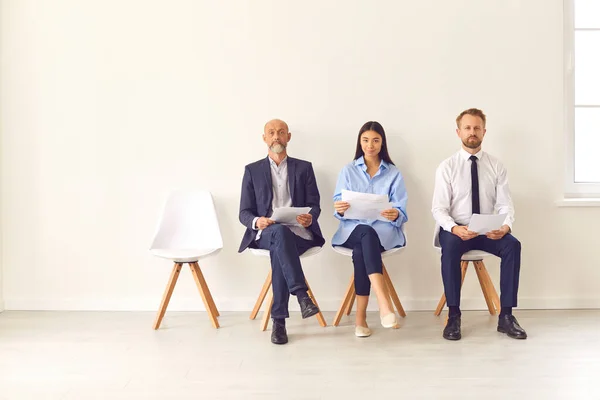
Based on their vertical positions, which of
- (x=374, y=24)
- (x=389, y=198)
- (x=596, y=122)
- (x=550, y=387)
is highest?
(x=374, y=24)

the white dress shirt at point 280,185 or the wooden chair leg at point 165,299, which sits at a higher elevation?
the white dress shirt at point 280,185

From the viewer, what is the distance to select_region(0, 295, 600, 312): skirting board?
4043 mm

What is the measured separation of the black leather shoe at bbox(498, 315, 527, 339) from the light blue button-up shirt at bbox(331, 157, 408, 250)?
71cm

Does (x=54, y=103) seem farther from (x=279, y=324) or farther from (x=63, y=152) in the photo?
(x=279, y=324)

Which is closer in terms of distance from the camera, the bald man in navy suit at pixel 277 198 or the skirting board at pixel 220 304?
the bald man in navy suit at pixel 277 198

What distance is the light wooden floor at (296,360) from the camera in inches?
100

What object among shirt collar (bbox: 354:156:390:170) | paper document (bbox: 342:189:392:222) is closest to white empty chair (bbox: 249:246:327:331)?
paper document (bbox: 342:189:392:222)

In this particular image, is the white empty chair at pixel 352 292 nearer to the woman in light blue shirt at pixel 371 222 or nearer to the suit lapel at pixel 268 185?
the woman in light blue shirt at pixel 371 222

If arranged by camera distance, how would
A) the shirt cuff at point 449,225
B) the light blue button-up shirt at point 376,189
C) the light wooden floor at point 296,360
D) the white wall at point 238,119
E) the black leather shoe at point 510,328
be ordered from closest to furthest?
the light wooden floor at point 296,360
the black leather shoe at point 510,328
the shirt cuff at point 449,225
the light blue button-up shirt at point 376,189
the white wall at point 238,119

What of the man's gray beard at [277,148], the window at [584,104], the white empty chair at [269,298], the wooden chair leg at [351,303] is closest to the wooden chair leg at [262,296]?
the white empty chair at [269,298]

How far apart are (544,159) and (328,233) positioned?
1.53m

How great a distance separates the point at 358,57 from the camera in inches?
159

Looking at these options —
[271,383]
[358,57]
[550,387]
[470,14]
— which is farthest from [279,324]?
[470,14]

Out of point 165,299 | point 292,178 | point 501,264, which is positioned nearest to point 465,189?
point 501,264
